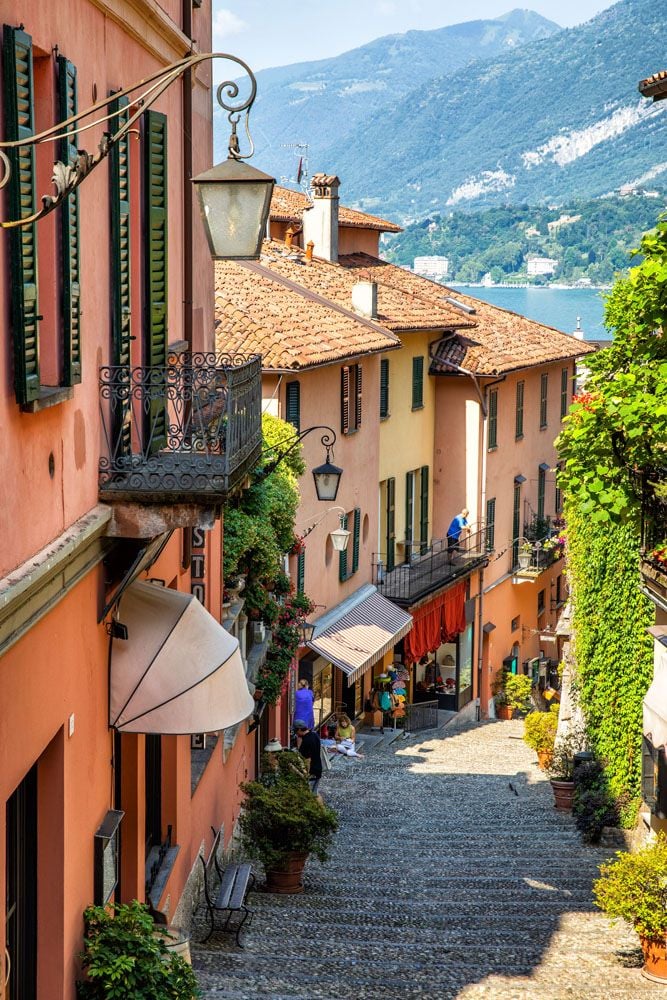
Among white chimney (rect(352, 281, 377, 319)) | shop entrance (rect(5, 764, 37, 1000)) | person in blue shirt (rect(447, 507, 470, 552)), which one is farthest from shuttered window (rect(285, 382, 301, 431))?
shop entrance (rect(5, 764, 37, 1000))

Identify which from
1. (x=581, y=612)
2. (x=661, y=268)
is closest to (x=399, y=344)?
(x=581, y=612)

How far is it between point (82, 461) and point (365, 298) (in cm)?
2264

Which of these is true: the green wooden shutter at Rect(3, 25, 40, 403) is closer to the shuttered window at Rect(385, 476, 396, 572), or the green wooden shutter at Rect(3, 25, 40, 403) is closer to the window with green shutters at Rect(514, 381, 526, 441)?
the shuttered window at Rect(385, 476, 396, 572)

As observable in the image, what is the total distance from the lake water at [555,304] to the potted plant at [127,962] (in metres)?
80.9

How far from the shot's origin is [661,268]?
1143 cm

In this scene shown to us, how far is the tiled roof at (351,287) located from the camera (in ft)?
97.7

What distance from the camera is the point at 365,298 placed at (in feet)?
96.7

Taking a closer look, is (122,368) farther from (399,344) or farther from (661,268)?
Answer: (399,344)

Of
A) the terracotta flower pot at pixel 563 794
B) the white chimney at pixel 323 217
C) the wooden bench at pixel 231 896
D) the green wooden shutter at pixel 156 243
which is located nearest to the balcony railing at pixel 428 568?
the white chimney at pixel 323 217

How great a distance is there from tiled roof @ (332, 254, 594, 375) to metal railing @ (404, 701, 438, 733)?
7.97 meters

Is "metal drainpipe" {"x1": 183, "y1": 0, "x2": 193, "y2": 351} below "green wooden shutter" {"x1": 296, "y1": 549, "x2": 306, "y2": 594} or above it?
above

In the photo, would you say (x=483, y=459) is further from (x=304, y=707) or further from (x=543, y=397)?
(x=304, y=707)

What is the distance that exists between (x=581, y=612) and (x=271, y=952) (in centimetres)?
989

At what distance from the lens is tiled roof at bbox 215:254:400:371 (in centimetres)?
2278
